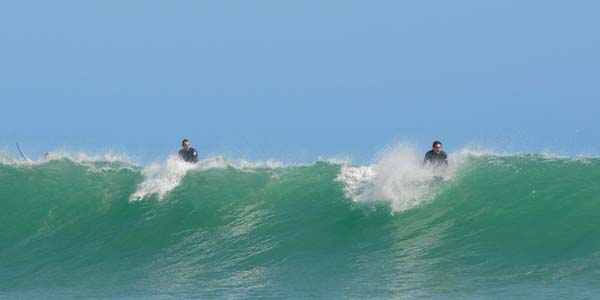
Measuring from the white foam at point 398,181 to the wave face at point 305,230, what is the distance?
0.03 meters

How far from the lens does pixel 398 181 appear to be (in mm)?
14672

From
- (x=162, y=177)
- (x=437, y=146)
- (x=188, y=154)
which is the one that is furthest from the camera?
(x=188, y=154)

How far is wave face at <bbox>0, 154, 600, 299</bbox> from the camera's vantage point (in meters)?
11.4

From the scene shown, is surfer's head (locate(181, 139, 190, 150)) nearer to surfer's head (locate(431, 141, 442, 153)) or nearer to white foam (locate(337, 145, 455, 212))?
white foam (locate(337, 145, 455, 212))

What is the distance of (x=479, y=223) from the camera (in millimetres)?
13547

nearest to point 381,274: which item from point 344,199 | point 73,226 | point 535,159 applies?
point 344,199

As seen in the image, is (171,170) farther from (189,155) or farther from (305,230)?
(305,230)

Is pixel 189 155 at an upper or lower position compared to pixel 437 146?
upper

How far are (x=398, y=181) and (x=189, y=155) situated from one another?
4.61 m

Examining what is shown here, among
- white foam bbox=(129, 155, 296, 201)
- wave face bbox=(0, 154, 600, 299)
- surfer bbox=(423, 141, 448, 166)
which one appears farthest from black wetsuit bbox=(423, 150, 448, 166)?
white foam bbox=(129, 155, 296, 201)

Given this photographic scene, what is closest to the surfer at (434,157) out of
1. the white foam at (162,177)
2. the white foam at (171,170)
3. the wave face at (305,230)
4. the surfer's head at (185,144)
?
the wave face at (305,230)

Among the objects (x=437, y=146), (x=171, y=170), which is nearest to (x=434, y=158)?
(x=437, y=146)

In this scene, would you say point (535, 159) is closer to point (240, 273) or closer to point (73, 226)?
point (240, 273)

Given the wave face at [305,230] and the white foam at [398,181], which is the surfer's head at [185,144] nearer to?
the wave face at [305,230]
